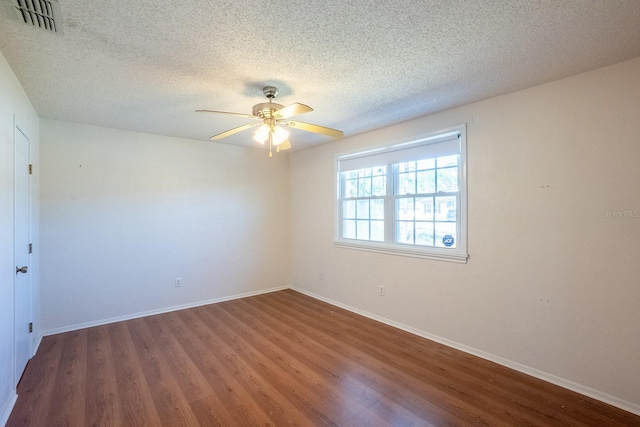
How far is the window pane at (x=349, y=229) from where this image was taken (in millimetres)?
4371

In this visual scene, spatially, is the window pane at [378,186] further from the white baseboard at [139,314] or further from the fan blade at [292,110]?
the white baseboard at [139,314]

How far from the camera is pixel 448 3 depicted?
1.52 meters

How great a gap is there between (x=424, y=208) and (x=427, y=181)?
312 millimetres

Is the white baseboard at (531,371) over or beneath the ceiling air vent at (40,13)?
beneath

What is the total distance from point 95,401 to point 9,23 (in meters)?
2.53

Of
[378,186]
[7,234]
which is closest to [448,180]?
[378,186]

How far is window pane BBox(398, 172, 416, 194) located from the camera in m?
3.55

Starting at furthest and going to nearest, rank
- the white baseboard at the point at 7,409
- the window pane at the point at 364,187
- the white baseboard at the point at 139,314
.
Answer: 1. the window pane at the point at 364,187
2. the white baseboard at the point at 139,314
3. the white baseboard at the point at 7,409

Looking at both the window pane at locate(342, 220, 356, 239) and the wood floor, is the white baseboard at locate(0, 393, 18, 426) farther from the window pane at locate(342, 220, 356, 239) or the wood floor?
the window pane at locate(342, 220, 356, 239)

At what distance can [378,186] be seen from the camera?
3994mm

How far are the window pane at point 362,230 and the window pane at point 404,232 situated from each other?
0.53 m

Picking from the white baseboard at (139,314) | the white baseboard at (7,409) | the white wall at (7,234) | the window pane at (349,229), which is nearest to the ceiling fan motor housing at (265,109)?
the white wall at (7,234)

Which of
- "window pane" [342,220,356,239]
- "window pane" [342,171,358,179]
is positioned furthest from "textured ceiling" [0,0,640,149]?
"window pane" [342,220,356,239]

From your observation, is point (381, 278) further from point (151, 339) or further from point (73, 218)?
point (73, 218)
